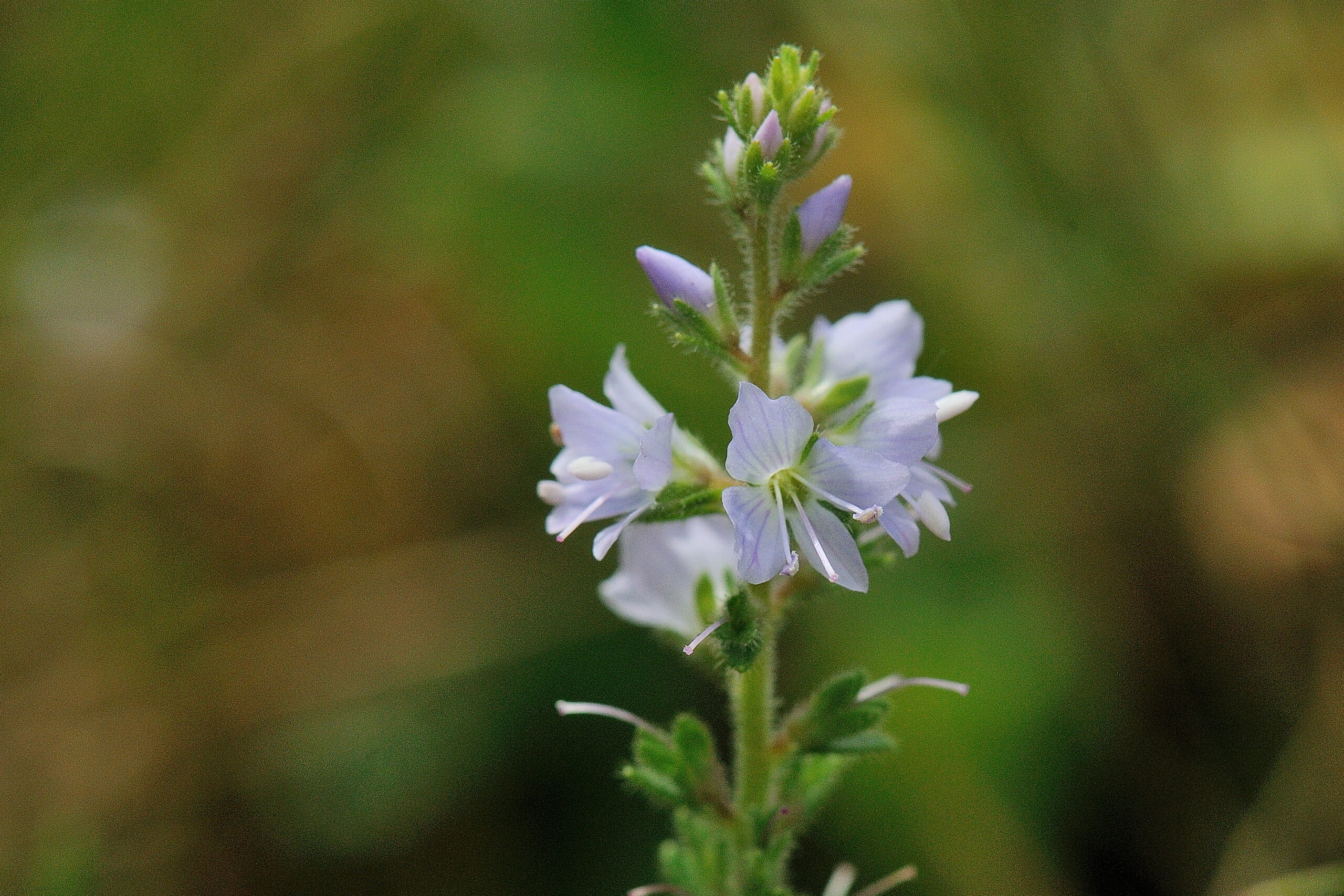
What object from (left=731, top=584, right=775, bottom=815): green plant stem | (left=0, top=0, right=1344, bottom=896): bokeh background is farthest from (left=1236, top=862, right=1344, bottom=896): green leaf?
(left=731, top=584, right=775, bottom=815): green plant stem

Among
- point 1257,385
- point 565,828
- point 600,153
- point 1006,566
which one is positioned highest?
point 600,153

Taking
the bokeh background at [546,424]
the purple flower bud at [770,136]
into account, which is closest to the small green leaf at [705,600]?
the purple flower bud at [770,136]

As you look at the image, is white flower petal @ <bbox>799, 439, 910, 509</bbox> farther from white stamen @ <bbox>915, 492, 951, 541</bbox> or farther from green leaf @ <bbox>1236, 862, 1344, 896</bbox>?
green leaf @ <bbox>1236, 862, 1344, 896</bbox>

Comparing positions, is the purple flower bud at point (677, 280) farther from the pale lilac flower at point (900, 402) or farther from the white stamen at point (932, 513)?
the white stamen at point (932, 513)

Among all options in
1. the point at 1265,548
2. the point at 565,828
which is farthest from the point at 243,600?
the point at 1265,548

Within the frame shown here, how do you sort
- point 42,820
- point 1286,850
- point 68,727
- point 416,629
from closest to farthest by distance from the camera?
point 1286,850 < point 42,820 < point 68,727 < point 416,629

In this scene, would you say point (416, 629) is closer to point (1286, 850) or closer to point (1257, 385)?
point (1286, 850)

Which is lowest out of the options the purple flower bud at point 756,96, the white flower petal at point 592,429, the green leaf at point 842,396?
the green leaf at point 842,396
